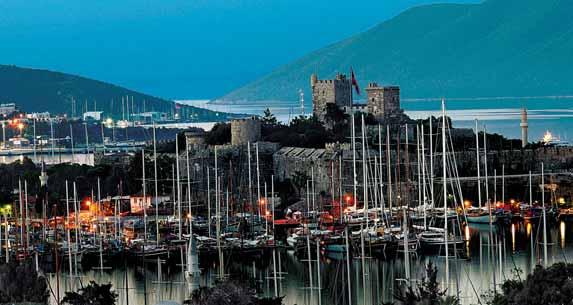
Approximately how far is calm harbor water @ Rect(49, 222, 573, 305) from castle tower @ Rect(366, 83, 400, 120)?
2237 cm

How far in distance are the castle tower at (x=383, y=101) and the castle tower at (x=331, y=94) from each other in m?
1.74

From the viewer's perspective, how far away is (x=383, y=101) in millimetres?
62344

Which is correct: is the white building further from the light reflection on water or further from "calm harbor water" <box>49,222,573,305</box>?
"calm harbor water" <box>49,222,573,305</box>

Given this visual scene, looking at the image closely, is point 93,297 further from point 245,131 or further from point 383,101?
point 383,101

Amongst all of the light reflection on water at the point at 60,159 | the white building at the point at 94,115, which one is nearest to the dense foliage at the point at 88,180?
the light reflection on water at the point at 60,159

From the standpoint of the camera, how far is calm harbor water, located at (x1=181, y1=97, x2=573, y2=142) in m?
105

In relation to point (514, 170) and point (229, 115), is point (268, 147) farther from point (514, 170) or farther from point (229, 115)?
point (229, 115)

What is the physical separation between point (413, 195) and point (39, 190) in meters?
14.5

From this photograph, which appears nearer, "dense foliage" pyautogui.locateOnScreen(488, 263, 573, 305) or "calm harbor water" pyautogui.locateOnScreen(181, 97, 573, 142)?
"dense foliage" pyautogui.locateOnScreen(488, 263, 573, 305)

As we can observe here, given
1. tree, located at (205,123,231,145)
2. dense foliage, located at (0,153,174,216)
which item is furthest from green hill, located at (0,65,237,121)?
dense foliage, located at (0,153,174,216)

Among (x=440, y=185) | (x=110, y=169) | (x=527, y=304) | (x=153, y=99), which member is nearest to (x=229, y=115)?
(x=153, y=99)

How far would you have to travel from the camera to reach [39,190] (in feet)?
176

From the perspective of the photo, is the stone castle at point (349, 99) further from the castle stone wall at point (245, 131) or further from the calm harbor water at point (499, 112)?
the calm harbor water at point (499, 112)

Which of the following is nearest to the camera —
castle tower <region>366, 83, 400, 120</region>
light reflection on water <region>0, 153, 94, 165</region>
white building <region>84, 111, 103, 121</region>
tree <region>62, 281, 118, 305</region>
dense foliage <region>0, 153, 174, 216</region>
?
tree <region>62, 281, 118, 305</region>
